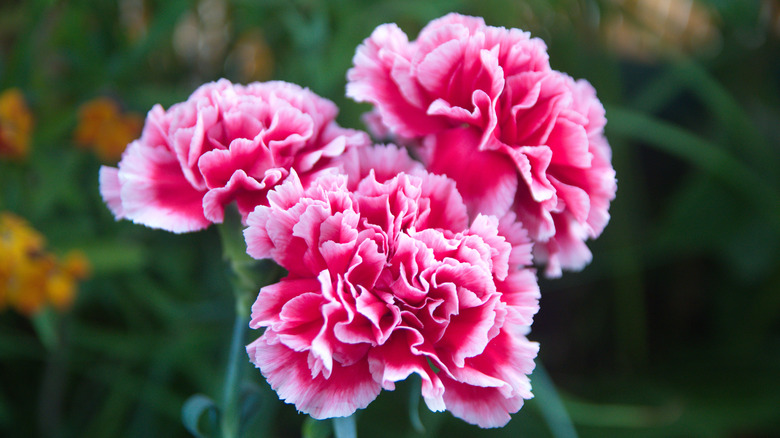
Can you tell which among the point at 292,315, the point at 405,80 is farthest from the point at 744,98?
the point at 292,315

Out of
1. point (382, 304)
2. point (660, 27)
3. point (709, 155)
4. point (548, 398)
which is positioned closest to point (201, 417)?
point (382, 304)

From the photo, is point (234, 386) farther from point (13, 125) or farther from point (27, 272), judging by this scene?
point (13, 125)

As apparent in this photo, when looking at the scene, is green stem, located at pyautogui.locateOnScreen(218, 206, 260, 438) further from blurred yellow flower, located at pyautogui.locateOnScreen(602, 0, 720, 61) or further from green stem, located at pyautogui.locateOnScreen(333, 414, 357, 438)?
blurred yellow flower, located at pyautogui.locateOnScreen(602, 0, 720, 61)

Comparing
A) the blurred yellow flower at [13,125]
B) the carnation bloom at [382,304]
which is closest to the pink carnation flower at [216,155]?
the carnation bloom at [382,304]

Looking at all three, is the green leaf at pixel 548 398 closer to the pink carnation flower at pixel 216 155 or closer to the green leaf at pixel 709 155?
the pink carnation flower at pixel 216 155

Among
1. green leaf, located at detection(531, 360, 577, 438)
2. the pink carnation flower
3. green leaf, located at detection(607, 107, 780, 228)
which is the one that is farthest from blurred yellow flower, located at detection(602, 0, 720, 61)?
the pink carnation flower
